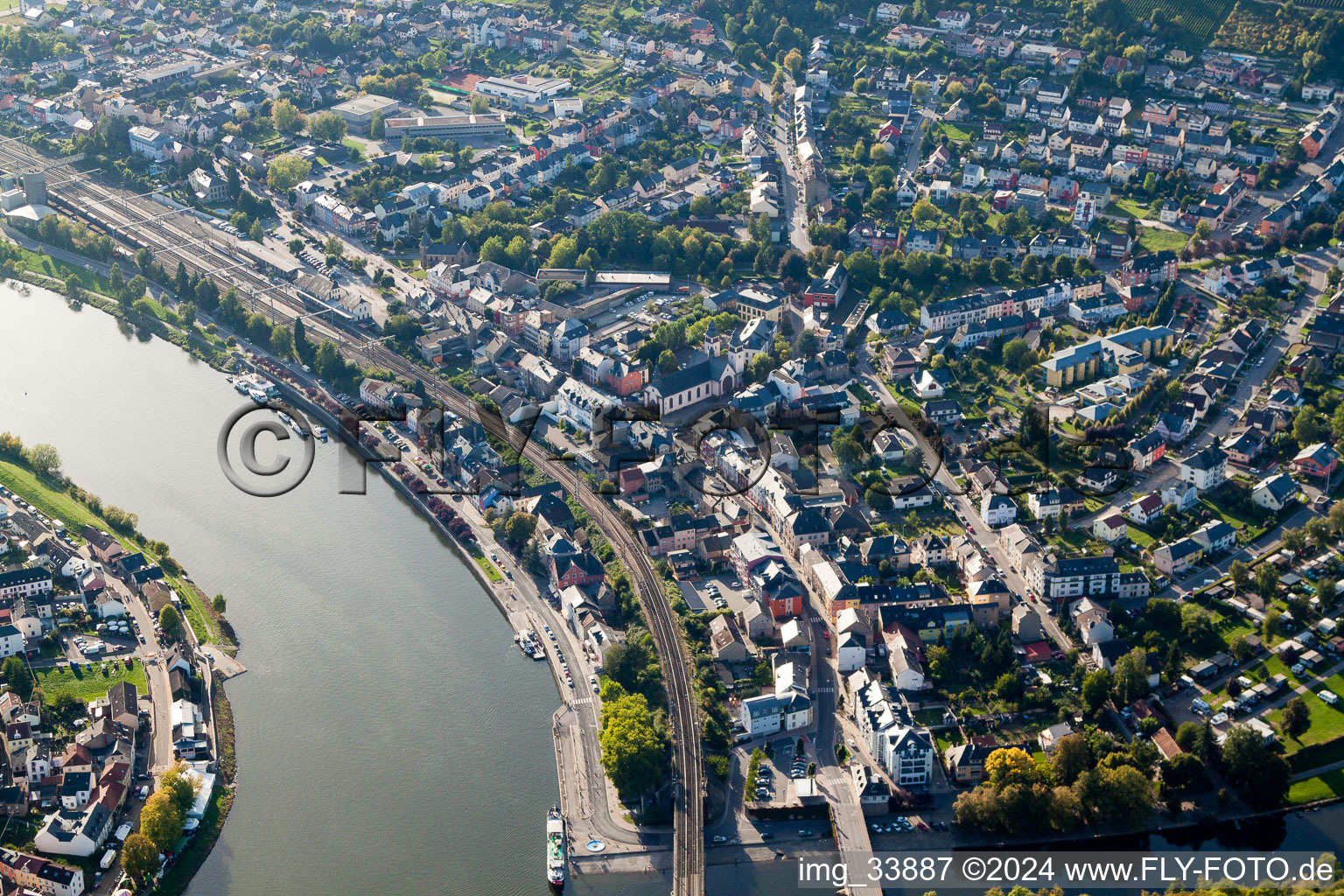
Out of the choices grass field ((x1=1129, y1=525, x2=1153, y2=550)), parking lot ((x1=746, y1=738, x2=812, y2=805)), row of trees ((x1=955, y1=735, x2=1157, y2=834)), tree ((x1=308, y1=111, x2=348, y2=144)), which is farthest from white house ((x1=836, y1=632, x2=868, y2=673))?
tree ((x1=308, y1=111, x2=348, y2=144))

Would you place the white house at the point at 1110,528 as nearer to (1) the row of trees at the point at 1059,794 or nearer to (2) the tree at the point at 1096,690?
(2) the tree at the point at 1096,690

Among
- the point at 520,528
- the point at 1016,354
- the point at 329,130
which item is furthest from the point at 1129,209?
the point at 329,130

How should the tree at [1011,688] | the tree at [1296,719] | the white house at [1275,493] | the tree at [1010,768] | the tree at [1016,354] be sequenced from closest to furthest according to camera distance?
the tree at [1010,768]
the tree at [1296,719]
the tree at [1011,688]
the white house at [1275,493]
the tree at [1016,354]

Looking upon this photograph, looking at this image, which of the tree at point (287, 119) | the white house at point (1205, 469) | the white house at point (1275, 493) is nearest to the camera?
the white house at point (1275, 493)

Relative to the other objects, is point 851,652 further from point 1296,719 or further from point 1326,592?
point 1326,592

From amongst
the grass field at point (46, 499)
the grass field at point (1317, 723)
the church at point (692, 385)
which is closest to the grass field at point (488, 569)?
the church at point (692, 385)

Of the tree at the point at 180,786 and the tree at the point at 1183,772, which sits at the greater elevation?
the tree at the point at 1183,772

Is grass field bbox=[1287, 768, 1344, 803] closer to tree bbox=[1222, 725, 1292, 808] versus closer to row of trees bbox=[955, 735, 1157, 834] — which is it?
tree bbox=[1222, 725, 1292, 808]

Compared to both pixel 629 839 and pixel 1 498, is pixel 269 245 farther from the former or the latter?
pixel 629 839

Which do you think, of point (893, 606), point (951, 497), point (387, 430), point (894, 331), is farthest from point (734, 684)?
point (894, 331)
